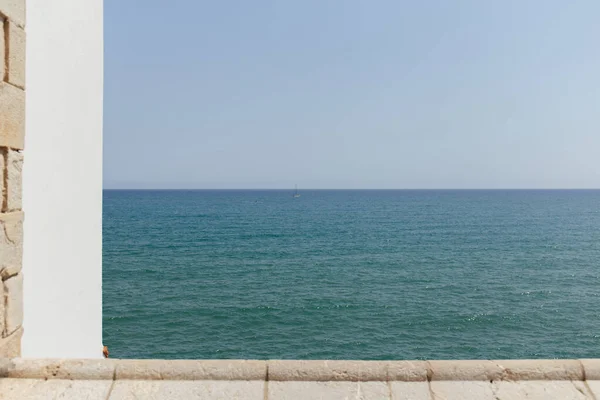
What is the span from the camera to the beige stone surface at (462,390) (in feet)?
11.5

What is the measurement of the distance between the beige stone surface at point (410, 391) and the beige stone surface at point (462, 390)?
61 millimetres

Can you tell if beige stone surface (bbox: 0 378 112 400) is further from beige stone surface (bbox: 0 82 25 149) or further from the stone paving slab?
beige stone surface (bbox: 0 82 25 149)

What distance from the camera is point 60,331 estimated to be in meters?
4.58

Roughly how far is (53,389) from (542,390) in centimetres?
389

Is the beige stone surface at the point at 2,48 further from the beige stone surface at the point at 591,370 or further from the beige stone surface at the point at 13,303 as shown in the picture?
the beige stone surface at the point at 591,370

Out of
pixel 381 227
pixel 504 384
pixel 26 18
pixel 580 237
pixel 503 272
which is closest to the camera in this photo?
pixel 504 384

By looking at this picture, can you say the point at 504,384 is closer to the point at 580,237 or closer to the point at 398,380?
the point at 398,380

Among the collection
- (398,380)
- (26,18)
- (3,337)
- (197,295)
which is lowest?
(197,295)

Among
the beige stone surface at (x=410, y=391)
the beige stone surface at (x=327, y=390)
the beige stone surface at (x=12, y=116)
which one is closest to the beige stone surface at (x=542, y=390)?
the beige stone surface at (x=410, y=391)

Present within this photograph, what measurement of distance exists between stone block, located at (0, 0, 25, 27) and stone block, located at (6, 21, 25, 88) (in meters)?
0.06

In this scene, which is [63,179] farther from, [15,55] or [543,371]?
[543,371]

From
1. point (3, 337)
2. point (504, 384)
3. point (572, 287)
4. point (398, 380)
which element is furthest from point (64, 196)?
point (572, 287)

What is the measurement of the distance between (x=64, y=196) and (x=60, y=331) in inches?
54.5

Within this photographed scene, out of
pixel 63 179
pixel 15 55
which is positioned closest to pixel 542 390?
pixel 63 179
